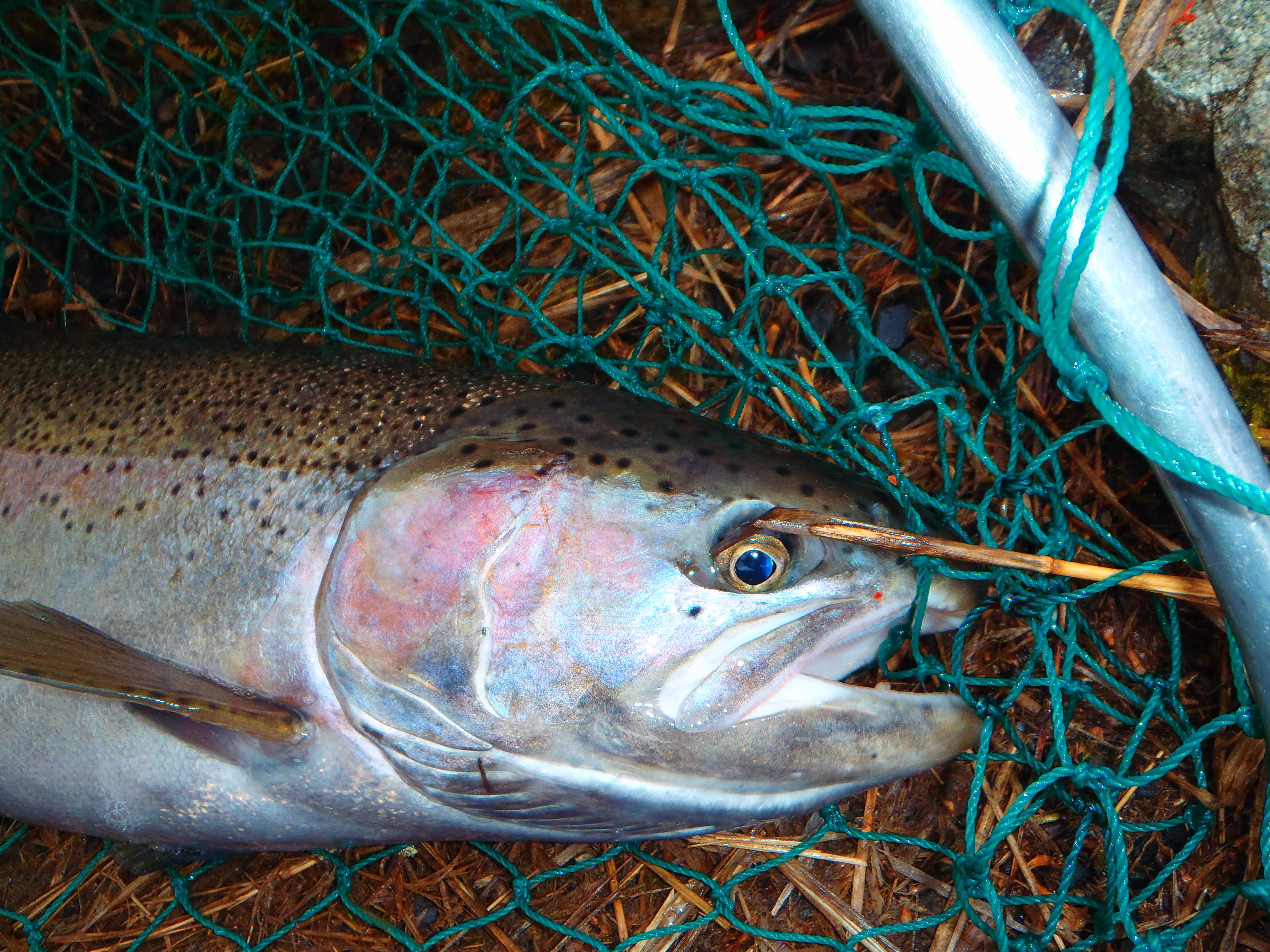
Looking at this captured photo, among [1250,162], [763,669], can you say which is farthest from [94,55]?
[1250,162]

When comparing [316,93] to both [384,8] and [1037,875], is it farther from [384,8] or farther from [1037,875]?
[1037,875]

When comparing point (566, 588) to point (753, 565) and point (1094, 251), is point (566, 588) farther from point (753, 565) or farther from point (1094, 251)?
point (1094, 251)

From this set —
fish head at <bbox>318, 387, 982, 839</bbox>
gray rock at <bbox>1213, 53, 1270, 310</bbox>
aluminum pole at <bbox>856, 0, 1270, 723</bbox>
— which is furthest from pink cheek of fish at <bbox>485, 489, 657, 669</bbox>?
gray rock at <bbox>1213, 53, 1270, 310</bbox>

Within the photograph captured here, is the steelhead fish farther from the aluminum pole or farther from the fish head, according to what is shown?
the aluminum pole

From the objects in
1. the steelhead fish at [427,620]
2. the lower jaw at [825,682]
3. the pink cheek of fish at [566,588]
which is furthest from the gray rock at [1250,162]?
the pink cheek of fish at [566,588]

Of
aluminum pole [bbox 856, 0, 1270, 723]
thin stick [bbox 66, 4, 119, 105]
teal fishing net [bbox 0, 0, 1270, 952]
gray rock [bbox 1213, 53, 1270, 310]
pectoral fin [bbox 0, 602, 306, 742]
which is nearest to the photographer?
aluminum pole [bbox 856, 0, 1270, 723]

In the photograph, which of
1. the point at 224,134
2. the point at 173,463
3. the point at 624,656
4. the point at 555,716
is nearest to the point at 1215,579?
the point at 624,656
